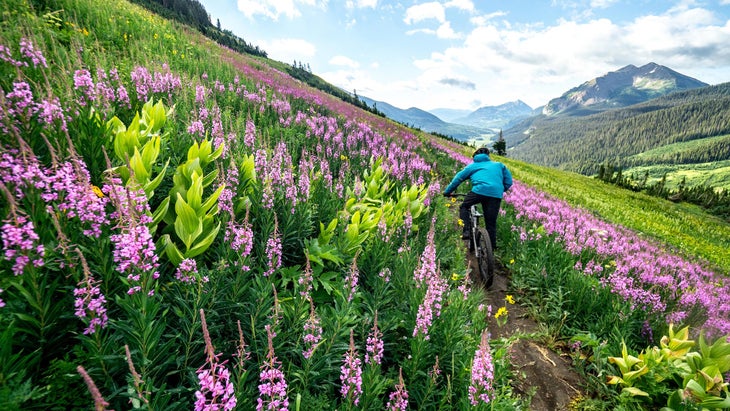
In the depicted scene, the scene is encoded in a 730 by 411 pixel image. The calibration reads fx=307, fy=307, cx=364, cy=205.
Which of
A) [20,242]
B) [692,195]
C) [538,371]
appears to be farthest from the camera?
[692,195]

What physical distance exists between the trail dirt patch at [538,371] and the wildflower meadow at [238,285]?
334 millimetres

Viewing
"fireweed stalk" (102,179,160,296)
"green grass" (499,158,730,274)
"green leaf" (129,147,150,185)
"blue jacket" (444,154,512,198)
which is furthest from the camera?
"green grass" (499,158,730,274)

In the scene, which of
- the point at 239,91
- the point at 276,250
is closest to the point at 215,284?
the point at 276,250

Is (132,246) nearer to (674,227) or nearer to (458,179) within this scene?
(458,179)

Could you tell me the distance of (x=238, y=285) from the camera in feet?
8.46

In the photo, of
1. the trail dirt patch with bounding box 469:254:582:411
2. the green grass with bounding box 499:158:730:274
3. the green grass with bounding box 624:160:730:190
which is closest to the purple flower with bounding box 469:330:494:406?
the trail dirt patch with bounding box 469:254:582:411

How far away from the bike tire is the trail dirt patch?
0.90 meters

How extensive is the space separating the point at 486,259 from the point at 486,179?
72.2 inches

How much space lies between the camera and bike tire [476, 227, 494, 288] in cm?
666

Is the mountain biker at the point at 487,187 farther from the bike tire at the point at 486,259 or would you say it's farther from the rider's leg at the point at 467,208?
the bike tire at the point at 486,259

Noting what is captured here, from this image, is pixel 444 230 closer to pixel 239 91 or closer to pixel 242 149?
pixel 242 149

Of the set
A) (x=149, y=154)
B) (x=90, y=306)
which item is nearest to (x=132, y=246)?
(x=90, y=306)

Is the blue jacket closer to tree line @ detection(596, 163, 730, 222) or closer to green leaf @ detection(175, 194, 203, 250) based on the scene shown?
green leaf @ detection(175, 194, 203, 250)

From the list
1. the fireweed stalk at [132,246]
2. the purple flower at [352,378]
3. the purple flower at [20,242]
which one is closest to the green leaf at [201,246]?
the fireweed stalk at [132,246]
